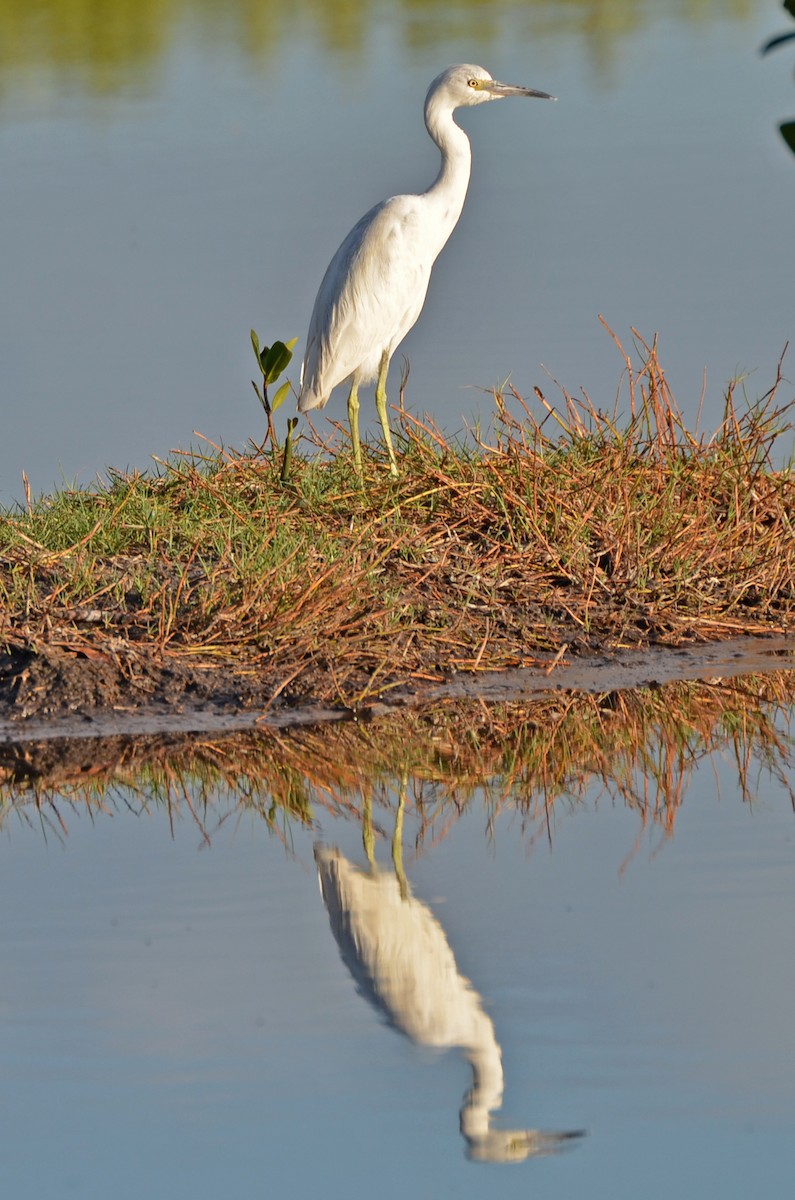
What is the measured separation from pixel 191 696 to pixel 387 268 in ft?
8.36

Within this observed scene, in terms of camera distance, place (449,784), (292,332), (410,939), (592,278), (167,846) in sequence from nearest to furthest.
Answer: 1. (410,939)
2. (167,846)
3. (449,784)
4. (292,332)
5. (592,278)

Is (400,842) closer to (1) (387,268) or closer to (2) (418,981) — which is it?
(2) (418,981)

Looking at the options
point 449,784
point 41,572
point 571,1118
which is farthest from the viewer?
point 41,572

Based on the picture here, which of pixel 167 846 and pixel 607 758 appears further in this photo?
pixel 607 758

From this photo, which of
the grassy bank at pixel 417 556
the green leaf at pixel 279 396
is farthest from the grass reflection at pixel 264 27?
the grassy bank at pixel 417 556

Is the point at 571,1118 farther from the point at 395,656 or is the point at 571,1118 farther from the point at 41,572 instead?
the point at 41,572

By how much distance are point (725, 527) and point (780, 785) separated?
1636 millimetres

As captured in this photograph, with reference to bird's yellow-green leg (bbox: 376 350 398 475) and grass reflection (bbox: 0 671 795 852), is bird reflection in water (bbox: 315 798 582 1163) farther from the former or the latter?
bird's yellow-green leg (bbox: 376 350 398 475)

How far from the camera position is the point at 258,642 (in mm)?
5676

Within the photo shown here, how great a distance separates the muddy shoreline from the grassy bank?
26mm

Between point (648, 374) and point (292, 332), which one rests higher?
point (648, 374)

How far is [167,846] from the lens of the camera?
4676mm

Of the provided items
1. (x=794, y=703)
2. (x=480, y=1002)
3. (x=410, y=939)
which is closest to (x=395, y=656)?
(x=794, y=703)

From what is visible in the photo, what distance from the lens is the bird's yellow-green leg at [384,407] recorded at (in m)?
6.71
